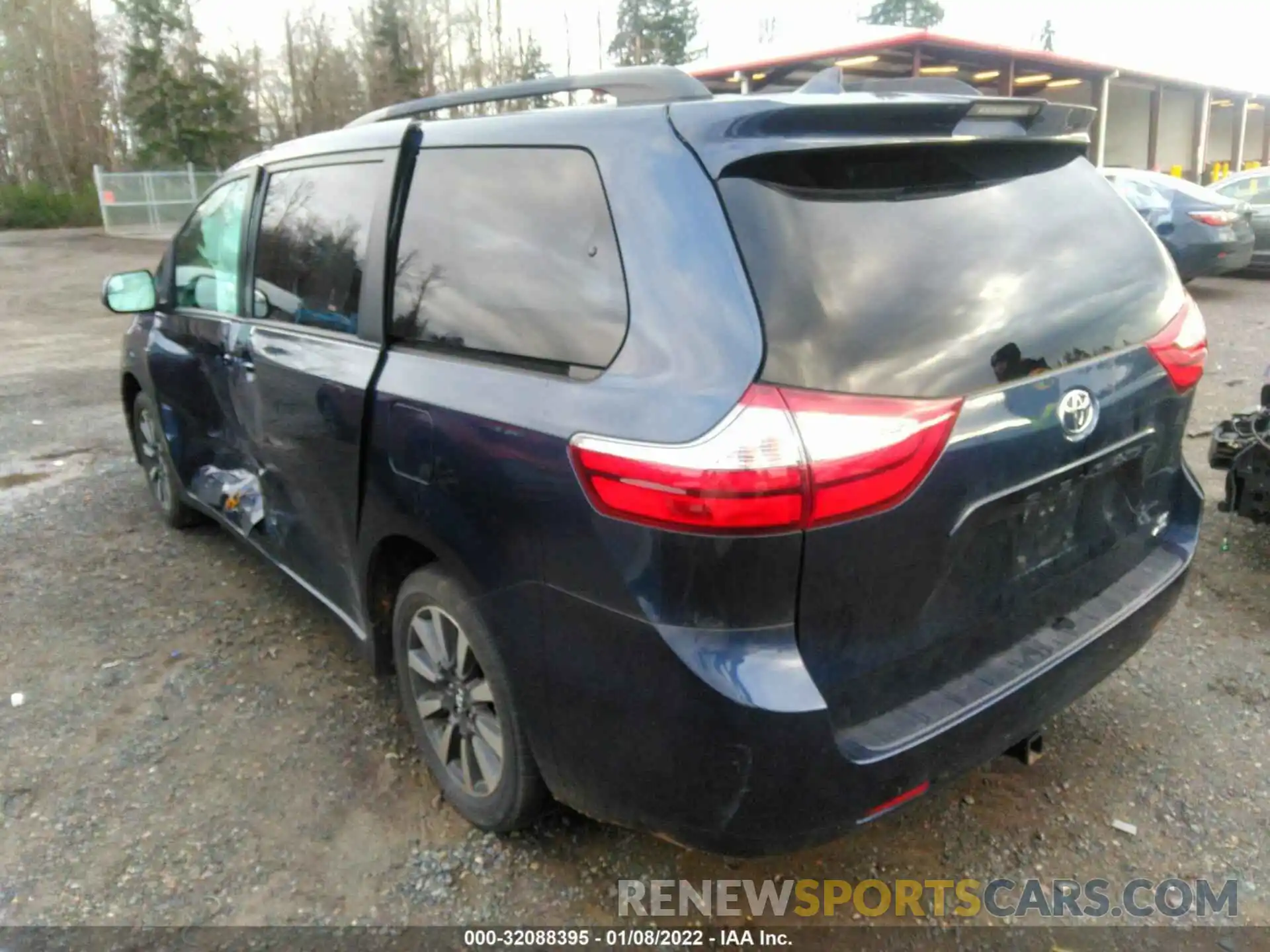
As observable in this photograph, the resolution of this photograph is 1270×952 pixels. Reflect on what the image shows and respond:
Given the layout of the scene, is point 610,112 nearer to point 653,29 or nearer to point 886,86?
point 886,86

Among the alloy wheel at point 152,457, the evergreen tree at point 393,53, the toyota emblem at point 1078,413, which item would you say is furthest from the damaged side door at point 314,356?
the evergreen tree at point 393,53

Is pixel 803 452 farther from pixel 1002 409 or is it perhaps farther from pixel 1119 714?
pixel 1119 714

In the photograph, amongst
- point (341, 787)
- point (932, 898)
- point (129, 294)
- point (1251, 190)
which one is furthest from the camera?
point (1251, 190)

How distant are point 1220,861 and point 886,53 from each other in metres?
19.9

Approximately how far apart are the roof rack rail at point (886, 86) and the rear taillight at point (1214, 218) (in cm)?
1087

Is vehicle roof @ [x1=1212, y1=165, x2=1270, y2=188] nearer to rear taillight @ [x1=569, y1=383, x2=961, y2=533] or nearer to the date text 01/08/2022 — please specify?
rear taillight @ [x1=569, y1=383, x2=961, y2=533]

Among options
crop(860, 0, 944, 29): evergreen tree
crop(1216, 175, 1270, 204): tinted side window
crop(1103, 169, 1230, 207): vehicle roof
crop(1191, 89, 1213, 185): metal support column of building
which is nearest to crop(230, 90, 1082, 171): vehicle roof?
crop(1103, 169, 1230, 207): vehicle roof

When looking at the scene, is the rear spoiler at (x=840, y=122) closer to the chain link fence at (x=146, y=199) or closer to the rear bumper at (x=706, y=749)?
the rear bumper at (x=706, y=749)

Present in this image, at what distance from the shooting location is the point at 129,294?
13.6 ft

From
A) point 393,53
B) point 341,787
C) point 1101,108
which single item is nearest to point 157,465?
point 341,787

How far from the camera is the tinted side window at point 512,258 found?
6.72 ft

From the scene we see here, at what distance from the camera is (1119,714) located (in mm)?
3078

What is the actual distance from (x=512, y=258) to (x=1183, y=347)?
1.69 meters

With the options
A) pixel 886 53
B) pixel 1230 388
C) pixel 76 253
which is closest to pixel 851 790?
pixel 1230 388
